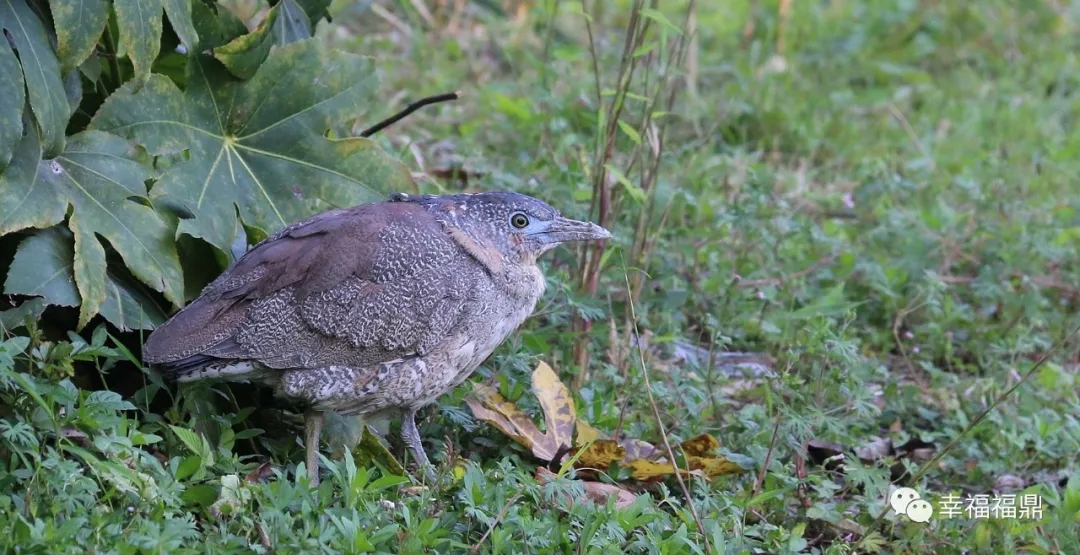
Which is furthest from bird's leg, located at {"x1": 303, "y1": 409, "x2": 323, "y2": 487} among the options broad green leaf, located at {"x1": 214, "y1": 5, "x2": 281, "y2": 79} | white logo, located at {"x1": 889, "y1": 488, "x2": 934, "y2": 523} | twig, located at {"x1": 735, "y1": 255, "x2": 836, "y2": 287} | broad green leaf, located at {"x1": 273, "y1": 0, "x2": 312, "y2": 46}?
twig, located at {"x1": 735, "y1": 255, "x2": 836, "y2": 287}

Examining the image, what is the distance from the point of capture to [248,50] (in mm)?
4566

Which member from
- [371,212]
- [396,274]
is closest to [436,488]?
[396,274]

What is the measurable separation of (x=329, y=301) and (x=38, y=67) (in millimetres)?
1154

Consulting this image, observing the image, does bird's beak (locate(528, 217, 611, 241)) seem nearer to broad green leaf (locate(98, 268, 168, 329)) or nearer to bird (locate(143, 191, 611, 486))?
bird (locate(143, 191, 611, 486))

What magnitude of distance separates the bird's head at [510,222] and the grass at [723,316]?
39 cm

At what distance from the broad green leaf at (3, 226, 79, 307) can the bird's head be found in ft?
3.71

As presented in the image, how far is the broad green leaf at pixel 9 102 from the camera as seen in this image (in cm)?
388

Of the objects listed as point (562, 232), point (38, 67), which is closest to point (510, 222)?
point (562, 232)

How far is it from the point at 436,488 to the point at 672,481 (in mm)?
1026

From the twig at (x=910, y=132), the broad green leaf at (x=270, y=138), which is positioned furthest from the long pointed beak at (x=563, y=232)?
the twig at (x=910, y=132)

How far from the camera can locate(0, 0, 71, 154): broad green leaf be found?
395 centimetres

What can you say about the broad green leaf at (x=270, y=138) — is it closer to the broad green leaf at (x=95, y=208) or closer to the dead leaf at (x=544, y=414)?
the broad green leaf at (x=95, y=208)

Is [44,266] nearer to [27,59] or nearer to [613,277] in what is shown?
[27,59]

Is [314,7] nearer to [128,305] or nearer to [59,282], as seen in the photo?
[128,305]
